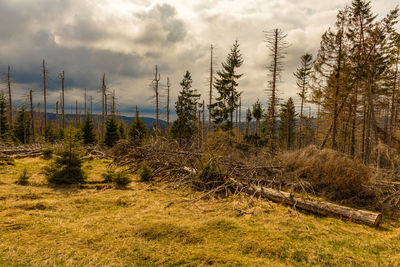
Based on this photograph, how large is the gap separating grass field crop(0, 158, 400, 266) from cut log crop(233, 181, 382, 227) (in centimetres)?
26

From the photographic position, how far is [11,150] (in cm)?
1410

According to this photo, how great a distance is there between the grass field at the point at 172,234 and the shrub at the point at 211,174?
144 cm

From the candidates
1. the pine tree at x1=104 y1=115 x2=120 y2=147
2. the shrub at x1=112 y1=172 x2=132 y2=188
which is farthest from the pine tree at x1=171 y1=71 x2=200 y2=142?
the shrub at x1=112 y1=172 x2=132 y2=188

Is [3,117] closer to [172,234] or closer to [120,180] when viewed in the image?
[120,180]

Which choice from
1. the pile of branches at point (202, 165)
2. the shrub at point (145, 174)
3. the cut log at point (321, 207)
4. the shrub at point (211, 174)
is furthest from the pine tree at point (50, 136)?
the cut log at point (321, 207)

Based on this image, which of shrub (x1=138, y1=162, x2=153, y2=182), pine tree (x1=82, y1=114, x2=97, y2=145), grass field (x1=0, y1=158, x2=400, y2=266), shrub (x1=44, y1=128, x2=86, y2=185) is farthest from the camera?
pine tree (x1=82, y1=114, x2=97, y2=145)

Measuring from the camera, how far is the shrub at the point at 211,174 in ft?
25.2

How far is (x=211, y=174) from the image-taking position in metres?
7.77

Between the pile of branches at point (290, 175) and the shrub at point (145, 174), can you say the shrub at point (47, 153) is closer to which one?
the pile of branches at point (290, 175)

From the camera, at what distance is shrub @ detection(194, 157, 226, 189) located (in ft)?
25.2

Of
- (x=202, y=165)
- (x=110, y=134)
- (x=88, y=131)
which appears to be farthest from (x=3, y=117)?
(x=202, y=165)

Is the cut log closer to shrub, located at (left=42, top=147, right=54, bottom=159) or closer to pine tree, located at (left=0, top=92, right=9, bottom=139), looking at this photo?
shrub, located at (left=42, top=147, right=54, bottom=159)

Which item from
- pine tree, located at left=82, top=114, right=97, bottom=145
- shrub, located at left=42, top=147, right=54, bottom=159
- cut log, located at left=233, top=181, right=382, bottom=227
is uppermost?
pine tree, located at left=82, top=114, right=97, bottom=145

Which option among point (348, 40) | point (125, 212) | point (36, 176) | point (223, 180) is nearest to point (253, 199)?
point (223, 180)
